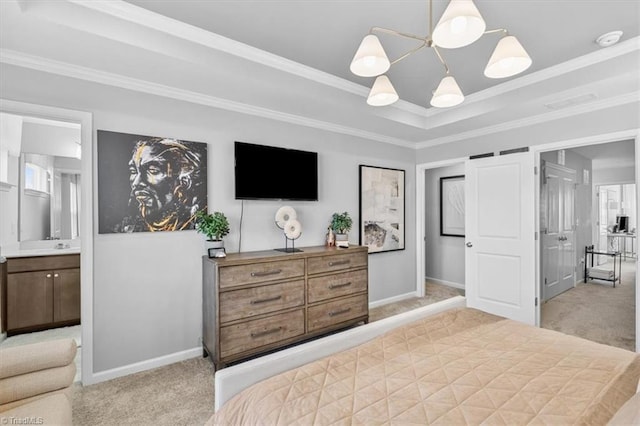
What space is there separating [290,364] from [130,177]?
2.03 metres

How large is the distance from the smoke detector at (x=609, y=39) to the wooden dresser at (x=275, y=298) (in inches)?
101

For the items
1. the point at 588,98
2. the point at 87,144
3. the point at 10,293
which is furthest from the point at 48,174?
the point at 588,98

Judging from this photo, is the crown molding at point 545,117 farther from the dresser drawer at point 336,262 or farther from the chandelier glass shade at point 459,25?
the chandelier glass shade at point 459,25

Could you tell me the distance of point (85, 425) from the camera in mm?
1930

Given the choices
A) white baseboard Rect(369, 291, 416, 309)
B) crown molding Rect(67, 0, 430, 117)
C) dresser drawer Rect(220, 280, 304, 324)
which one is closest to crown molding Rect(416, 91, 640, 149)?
crown molding Rect(67, 0, 430, 117)

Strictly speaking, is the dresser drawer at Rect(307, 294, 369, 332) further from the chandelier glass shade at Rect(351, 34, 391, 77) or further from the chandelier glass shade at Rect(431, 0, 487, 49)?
the chandelier glass shade at Rect(431, 0, 487, 49)

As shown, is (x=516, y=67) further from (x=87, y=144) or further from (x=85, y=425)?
(x=85, y=425)

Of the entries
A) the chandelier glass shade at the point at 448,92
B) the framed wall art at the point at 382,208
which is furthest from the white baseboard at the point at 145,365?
the chandelier glass shade at the point at 448,92

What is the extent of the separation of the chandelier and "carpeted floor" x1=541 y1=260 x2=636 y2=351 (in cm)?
312

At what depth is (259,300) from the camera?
2.64m

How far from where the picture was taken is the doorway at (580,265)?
3615mm

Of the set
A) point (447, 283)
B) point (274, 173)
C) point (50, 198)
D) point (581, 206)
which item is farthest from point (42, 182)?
point (581, 206)

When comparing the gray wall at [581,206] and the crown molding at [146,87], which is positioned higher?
the crown molding at [146,87]

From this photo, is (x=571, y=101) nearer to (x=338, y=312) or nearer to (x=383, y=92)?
(x=383, y=92)
